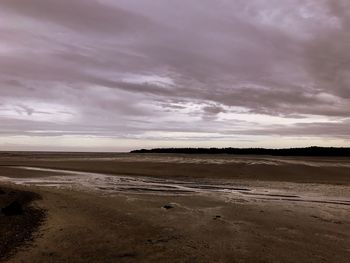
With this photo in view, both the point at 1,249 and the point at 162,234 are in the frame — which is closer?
the point at 1,249

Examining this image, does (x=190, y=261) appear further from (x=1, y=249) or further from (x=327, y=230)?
(x=327, y=230)

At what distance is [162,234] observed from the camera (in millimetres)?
9453

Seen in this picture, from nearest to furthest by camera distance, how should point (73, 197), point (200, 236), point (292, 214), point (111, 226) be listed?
point (200, 236) → point (111, 226) → point (292, 214) → point (73, 197)

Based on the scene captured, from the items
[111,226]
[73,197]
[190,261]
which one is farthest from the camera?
[73,197]

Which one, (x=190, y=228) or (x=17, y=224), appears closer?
(x=17, y=224)

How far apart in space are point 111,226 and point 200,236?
245 centimetres

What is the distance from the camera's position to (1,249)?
7715 millimetres

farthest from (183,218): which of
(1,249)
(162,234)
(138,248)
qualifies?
(1,249)

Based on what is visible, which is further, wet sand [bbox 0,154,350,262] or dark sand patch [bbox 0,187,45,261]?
dark sand patch [bbox 0,187,45,261]

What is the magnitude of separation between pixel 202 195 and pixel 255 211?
164 inches

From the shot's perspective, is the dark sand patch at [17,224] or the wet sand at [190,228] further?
the dark sand patch at [17,224]

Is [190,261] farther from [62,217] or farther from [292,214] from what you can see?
[292,214]

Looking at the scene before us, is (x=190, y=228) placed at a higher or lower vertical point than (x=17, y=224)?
lower

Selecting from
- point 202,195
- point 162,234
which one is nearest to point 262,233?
point 162,234
